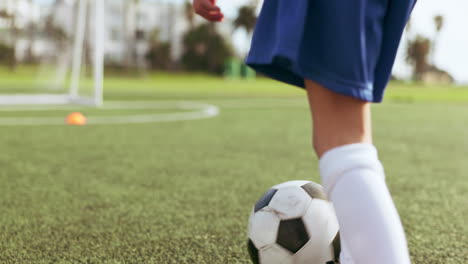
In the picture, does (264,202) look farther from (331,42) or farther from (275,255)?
(331,42)

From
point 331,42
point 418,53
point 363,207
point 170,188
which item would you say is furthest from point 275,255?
point 418,53

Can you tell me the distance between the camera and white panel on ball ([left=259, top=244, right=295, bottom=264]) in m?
1.59

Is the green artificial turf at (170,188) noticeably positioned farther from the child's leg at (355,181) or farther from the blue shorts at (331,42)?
the blue shorts at (331,42)

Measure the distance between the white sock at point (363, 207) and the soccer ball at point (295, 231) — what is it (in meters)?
0.43

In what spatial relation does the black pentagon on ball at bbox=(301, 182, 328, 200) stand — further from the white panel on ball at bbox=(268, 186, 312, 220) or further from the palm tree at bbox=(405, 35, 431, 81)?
the palm tree at bbox=(405, 35, 431, 81)

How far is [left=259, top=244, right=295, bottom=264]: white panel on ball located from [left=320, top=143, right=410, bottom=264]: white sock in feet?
1.45

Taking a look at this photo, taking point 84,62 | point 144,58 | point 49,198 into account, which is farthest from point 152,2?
point 49,198

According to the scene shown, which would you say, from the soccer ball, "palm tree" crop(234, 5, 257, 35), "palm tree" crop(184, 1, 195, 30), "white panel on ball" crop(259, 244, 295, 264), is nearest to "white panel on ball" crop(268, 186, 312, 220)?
the soccer ball

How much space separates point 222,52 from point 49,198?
42.2m

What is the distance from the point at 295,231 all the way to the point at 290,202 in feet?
0.38

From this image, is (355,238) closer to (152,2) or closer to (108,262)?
(108,262)

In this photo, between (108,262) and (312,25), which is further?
(108,262)

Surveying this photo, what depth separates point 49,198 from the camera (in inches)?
103

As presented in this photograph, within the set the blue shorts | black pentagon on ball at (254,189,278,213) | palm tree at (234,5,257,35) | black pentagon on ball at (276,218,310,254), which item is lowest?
palm tree at (234,5,257,35)
